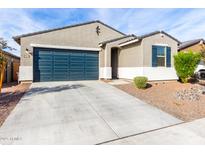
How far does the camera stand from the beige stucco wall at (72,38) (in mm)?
12406

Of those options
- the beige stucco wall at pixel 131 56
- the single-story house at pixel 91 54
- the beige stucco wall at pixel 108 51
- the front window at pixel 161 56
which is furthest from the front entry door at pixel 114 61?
the front window at pixel 161 56

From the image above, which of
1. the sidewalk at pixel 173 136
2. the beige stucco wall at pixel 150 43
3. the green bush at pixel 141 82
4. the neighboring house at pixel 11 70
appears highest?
the beige stucco wall at pixel 150 43

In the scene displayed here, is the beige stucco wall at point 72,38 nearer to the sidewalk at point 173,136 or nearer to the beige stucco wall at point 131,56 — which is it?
the beige stucco wall at point 131,56

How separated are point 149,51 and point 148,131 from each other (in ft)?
28.0

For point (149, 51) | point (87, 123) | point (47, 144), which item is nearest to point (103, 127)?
point (87, 123)

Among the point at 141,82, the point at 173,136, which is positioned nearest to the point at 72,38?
the point at 141,82

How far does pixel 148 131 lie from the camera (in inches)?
179

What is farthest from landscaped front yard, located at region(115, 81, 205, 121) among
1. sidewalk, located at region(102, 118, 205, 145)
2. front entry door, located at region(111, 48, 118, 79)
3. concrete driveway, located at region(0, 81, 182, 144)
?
front entry door, located at region(111, 48, 118, 79)

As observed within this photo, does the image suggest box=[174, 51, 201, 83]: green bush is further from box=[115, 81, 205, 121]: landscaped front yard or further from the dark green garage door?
the dark green garage door

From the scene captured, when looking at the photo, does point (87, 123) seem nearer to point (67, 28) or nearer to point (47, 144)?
point (47, 144)

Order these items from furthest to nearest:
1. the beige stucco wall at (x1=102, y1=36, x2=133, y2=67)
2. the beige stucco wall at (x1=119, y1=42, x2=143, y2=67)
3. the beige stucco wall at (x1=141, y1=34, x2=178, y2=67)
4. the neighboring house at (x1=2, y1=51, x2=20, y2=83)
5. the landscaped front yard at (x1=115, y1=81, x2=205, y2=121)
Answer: the neighboring house at (x1=2, y1=51, x2=20, y2=83) → the beige stucco wall at (x1=102, y1=36, x2=133, y2=67) → the beige stucco wall at (x1=119, y1=42, x2=143, y2=67) → the beige stucco wall at (x1=141, y1=34, x2=178, y2=67) → the landscaped front yard at (x1=115, y1=81, x2=205, y2=121)

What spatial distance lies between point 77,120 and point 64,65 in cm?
916

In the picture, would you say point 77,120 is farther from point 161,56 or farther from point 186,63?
point 186,63

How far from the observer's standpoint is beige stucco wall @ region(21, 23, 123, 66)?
40.7 feet
